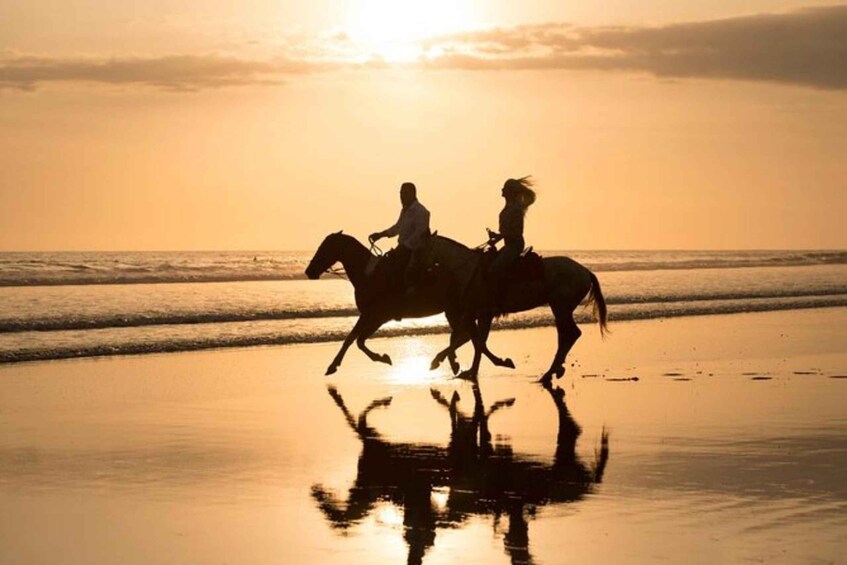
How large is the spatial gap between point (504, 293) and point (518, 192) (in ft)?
4.36

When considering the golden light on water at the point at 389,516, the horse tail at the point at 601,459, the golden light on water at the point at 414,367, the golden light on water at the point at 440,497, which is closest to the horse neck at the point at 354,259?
the golden light on water at the point at 414,367

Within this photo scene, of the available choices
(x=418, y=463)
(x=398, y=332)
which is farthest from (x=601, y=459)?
(x=398, y=332)

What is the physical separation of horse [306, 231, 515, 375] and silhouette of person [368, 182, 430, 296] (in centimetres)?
30

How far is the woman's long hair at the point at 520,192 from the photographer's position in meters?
18.2

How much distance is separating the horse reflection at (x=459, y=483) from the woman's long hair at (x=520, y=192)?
488 centimetres

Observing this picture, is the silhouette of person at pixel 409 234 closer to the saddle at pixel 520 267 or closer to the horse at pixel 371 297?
the horse at pixel 371 297

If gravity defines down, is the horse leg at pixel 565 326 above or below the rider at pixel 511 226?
below

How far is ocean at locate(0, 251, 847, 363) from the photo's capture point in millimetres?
24109

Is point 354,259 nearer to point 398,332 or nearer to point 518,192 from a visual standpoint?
point 518,192

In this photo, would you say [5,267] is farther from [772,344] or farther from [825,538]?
[825,538]

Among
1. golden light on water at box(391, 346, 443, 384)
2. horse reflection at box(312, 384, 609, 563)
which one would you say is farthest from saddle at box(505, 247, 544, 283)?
horse reflection at box(312, 384, 609, 563)

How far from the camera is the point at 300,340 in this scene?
82.5 ft

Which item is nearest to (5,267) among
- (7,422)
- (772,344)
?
(772,344)

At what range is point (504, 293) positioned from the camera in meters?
18.8
